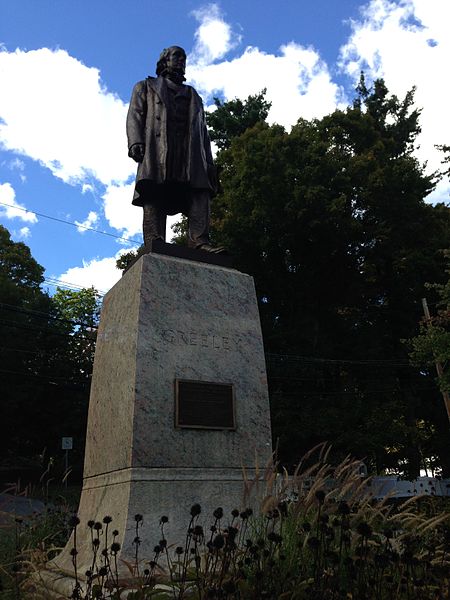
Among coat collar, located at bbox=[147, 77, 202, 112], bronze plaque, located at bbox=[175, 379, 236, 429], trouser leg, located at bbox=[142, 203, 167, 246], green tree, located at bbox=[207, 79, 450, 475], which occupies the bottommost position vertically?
bronze plaque, located at bbox=[175, 379, 236, 429]

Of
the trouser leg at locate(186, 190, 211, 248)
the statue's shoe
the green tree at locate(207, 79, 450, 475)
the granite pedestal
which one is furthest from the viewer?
the green tree at locate(207, 79, 450, 475)

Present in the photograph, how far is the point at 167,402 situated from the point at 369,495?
1.96 metres

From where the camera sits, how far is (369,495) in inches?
169

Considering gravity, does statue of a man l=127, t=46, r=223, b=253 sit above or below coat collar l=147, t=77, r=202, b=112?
below

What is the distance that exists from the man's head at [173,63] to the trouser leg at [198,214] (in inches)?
62.0

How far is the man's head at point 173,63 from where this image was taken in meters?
7.18

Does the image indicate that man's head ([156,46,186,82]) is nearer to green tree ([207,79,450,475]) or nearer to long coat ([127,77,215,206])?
long coat ([127,77,215,206])

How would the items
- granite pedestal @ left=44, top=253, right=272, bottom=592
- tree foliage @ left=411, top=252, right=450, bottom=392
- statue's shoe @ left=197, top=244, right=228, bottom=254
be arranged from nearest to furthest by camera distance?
1. granite pedestal @ left=44, top=253, right=272, bottom=592
2. statue's shoe @ left=197, top=244, right=228, bottom=254
3. tree foliage @ left=411, top=252, right=450, bottom=392

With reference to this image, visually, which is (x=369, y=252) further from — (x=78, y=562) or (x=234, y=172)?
(x=78, y=562)

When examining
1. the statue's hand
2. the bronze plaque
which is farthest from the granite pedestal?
the statue's hand

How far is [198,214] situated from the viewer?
22.7 ft

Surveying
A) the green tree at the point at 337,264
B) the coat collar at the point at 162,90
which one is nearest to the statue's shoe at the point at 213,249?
the coat collar at the point at 162,90

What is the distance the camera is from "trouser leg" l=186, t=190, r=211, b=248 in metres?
6.85

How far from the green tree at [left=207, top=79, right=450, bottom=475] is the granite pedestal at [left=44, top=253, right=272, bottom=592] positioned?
56.6ft
